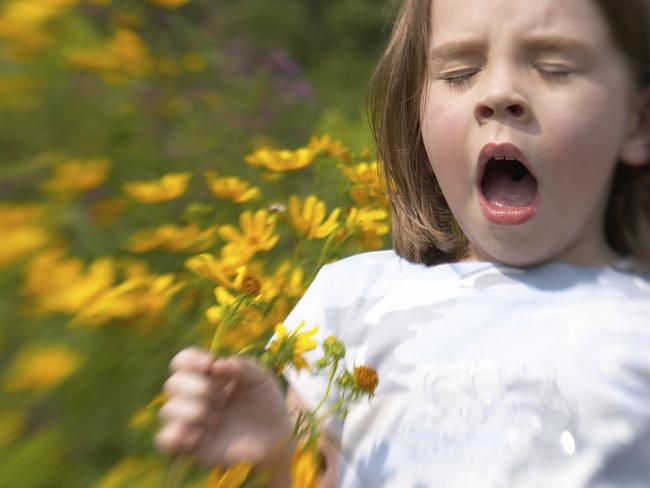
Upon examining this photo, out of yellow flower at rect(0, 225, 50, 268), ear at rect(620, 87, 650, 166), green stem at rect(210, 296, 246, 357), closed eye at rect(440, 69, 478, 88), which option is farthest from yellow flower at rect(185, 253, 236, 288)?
ear at rect(620, 87, 650, 166)

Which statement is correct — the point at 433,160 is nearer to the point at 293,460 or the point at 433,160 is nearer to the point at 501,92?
the point at 501,92

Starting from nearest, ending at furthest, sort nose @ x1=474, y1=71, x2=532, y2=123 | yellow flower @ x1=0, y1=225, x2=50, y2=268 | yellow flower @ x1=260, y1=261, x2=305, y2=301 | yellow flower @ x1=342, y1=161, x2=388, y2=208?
yellow flower @ x1=0, y1=225, x2=50, y2=268, nose @ x1=474, y1=71, x2=532, y2=123, yellow flower @ x1=260, y1=261, x2=305, y2=301, yellow flower @ x1=342, y1=161, x2=388, y2=208

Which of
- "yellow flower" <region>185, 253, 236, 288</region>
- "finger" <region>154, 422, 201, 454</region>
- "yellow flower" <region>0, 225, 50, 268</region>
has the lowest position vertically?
"finger" <region>154, 422, 201, 454</region>

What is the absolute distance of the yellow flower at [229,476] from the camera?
0.79 meters

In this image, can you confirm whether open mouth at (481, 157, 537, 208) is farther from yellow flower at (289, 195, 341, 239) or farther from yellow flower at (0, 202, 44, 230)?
yellow flower at (0, 202, 44, 230)

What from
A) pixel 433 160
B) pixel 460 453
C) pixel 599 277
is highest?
pixel 433 160

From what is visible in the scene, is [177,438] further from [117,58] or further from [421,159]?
[117,58]

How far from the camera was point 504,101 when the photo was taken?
2.76 ft

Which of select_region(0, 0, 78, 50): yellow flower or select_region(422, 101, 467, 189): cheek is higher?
select_region(0, 0, 78, 50): yellow flower

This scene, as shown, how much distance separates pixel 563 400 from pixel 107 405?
0.50 meters

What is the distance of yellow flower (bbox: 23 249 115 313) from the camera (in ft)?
2.68

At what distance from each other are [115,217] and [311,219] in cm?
34

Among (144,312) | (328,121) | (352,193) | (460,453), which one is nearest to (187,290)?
(144,312)

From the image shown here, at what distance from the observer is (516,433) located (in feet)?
2.64
